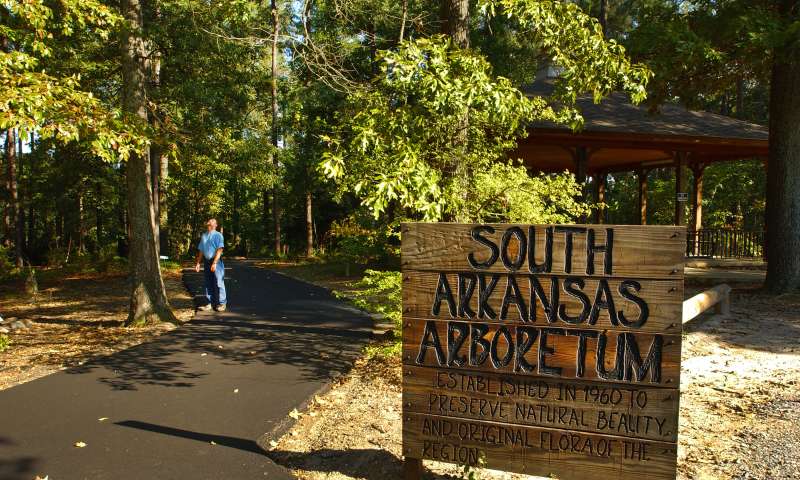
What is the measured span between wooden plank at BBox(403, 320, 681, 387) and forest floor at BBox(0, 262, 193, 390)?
4936 millimetres

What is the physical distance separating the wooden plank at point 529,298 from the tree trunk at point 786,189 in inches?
440

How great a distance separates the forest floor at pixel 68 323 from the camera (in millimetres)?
6902

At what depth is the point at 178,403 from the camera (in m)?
5.16

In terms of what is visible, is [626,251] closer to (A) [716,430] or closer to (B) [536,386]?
(B) [536,386]

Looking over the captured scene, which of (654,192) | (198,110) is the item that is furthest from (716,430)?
(654,192)

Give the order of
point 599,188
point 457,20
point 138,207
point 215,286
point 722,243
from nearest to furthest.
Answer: point 457,20 → point 138,207 → point 215,286 → point 722,243 → point 599,188

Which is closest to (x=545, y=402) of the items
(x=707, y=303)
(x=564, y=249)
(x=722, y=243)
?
(x=564, y=249)

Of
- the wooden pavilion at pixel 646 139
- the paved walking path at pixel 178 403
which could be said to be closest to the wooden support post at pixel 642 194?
the wooden pavilion at pixel 646 139

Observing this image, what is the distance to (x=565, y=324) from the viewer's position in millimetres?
3092

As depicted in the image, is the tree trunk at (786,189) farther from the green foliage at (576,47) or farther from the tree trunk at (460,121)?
the tree trunk at (460,121)

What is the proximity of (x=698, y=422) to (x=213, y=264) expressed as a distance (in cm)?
789

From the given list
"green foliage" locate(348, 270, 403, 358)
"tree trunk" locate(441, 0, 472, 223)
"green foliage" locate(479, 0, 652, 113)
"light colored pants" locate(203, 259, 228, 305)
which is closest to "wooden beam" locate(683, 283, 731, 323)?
"green foliage" locate(479, 0, 652, 113)

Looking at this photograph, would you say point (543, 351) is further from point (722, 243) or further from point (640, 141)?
point (722, 243)

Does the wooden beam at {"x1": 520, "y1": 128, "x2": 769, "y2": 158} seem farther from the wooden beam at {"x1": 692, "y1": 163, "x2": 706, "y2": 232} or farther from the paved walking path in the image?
the paved walking path
